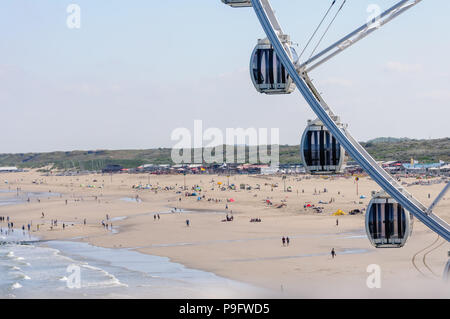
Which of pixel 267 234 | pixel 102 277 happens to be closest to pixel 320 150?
pixel 102 277

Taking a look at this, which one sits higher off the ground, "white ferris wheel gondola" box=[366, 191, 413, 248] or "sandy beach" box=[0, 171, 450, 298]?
"white ferris wheel gondola" box=[366, 191, 413, 248]

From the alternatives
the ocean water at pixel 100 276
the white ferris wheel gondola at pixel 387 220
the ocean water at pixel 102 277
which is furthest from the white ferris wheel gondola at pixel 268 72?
the ocean water at pixel 100 276

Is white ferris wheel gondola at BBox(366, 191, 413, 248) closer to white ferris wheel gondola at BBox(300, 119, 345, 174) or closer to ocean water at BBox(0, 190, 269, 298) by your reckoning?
white ferris wheel gondola at BBox(300, 119, 345, 174)

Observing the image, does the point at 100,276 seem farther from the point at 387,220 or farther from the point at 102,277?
the point at 387,220

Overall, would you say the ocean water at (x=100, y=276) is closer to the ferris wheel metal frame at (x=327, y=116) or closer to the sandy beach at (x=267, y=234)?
the sandy beach at (x=267, y=234)

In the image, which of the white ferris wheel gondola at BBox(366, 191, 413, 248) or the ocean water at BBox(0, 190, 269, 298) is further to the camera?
the ocean water at BBox(0, 190, 269, 298)

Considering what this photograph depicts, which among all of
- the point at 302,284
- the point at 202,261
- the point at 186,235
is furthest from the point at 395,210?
the point at 186,235

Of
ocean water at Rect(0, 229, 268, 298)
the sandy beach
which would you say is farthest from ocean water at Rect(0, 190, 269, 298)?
the sandy beach

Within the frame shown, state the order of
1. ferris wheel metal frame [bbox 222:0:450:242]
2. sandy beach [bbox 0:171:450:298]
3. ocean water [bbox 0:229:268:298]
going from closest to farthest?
ferris wheel metal frame [bbox 222:0:450:242] < ocean water [bbox 0:229:268:298] < sandy beach [bbox 0:171:450:298]

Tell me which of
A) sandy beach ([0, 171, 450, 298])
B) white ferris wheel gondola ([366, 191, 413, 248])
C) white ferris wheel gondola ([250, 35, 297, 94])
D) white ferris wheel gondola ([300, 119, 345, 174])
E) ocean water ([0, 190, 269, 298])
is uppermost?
white ferris wheel gondola ([250, 35, 297, 94])
